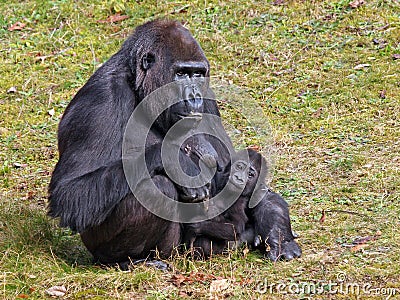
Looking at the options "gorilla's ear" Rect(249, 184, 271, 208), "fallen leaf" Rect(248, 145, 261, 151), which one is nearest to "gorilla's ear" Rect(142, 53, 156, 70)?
"gorilla's ear" Rect(249, 184, 271, 208)

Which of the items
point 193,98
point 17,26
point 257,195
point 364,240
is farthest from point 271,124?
point 17,26

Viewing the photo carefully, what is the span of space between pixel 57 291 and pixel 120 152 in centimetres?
109

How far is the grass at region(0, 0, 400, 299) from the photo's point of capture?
4.95 meters

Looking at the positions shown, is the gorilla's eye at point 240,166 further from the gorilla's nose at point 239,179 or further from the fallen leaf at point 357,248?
the fallen leaf at point 357,248

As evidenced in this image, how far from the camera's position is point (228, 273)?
16.5 feet

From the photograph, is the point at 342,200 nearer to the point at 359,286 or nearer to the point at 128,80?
the point at 359,286

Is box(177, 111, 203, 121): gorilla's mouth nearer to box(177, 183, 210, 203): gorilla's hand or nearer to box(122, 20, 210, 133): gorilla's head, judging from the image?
box(122, 20, 210, 133): gorilla's head

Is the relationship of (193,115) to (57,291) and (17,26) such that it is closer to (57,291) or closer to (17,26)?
(57,291)

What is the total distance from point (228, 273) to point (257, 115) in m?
3.88

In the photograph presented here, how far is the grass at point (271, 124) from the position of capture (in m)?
4.95

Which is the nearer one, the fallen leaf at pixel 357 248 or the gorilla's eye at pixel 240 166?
the fallen leaf at pixel 357 248

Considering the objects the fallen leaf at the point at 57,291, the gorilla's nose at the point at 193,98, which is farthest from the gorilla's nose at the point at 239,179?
the fallen leaf at the point at 57,291

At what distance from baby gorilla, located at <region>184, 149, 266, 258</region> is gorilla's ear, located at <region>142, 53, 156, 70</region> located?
98cm

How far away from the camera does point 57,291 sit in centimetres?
477
